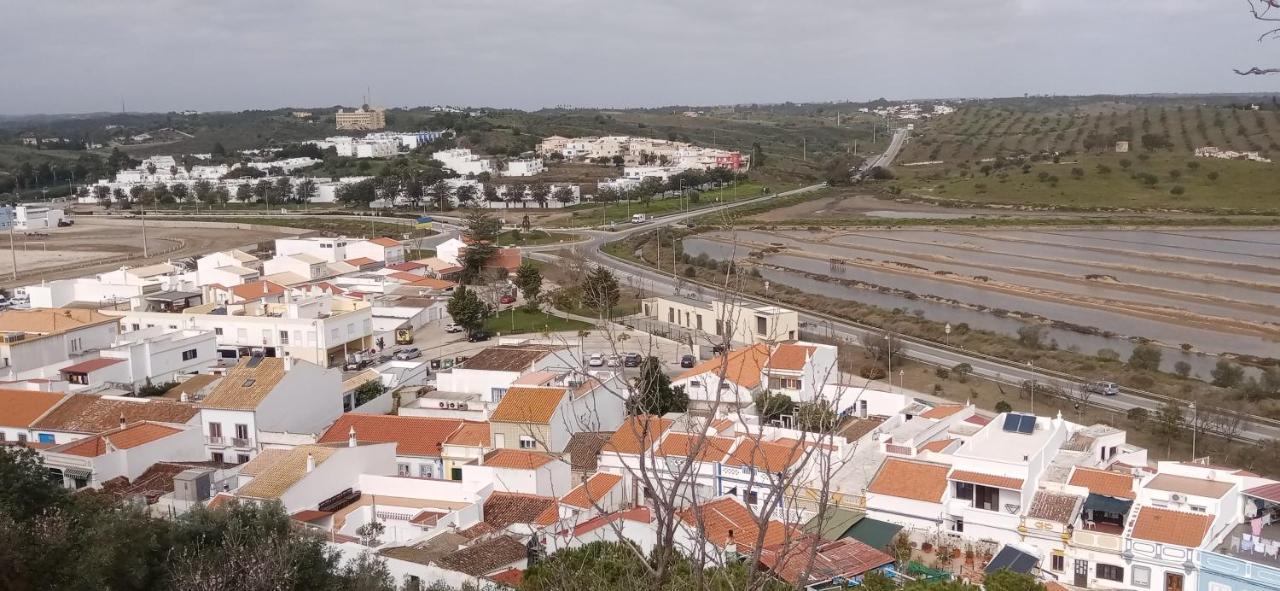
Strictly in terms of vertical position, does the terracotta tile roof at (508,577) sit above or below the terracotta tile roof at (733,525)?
below

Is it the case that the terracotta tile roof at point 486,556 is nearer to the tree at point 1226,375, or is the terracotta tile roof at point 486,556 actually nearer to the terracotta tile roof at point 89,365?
the terracotta tile roof at point 89,365

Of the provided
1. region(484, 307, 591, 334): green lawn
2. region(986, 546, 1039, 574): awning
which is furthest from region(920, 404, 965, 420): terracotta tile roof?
region(484, 307, 591, 334): green lawn

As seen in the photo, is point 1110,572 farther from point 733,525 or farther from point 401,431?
point 401,431

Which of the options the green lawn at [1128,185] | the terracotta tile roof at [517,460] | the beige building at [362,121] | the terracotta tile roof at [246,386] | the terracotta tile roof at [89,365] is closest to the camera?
the terracotta tile roof at [517,460]

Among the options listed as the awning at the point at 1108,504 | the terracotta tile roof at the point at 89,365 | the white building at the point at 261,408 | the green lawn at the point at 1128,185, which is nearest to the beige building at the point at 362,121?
the green lawn at the point at 1128,185

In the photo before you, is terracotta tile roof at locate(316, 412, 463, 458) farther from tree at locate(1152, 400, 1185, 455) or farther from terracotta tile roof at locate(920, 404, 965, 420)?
tree at locate(1152, 400, 1185, 455)

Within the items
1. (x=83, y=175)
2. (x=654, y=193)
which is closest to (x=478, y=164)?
(x=654, y=193)

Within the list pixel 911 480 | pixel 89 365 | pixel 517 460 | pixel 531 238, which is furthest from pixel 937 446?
pixel 531 238
